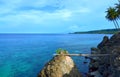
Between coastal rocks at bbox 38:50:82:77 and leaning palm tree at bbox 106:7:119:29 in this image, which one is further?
leaning palm tree at bbox 106:7:119:29

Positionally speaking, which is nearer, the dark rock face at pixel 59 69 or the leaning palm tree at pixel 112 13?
the dark rock face at pixel 59 69

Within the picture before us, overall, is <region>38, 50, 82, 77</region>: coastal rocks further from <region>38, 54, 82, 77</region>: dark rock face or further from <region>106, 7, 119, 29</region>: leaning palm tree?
<region>106, 7, 119, 29</region>: leaning palm tree

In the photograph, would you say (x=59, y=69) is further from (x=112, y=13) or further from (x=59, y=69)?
(x=112, y=13)

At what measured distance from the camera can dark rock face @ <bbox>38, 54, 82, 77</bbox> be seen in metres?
41.3

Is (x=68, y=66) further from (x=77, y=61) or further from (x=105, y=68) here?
(x=77, y=61)

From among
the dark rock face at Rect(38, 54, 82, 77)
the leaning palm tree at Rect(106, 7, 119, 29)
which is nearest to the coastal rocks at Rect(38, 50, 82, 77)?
the dark rock face at Rect(38, 54, 82, 77)

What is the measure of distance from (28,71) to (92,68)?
15.1m

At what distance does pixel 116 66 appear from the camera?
117ft

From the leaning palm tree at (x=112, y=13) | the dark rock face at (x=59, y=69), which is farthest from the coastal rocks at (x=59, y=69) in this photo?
the leaning palm tree at (x=112, y=13)

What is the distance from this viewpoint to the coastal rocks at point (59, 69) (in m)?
41.3

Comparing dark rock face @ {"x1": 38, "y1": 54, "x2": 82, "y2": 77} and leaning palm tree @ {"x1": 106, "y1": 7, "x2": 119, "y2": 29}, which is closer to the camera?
dark rock face @ {"x1": 38, "y1": 54, "x2": 82, "y2": 77}

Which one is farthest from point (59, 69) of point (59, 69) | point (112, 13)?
point (112, 13)

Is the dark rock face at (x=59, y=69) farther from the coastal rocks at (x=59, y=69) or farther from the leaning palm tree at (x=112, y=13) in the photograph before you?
the leaning palm tree at (x=112, y=13)

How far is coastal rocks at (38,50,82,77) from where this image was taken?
41312 millimetres
